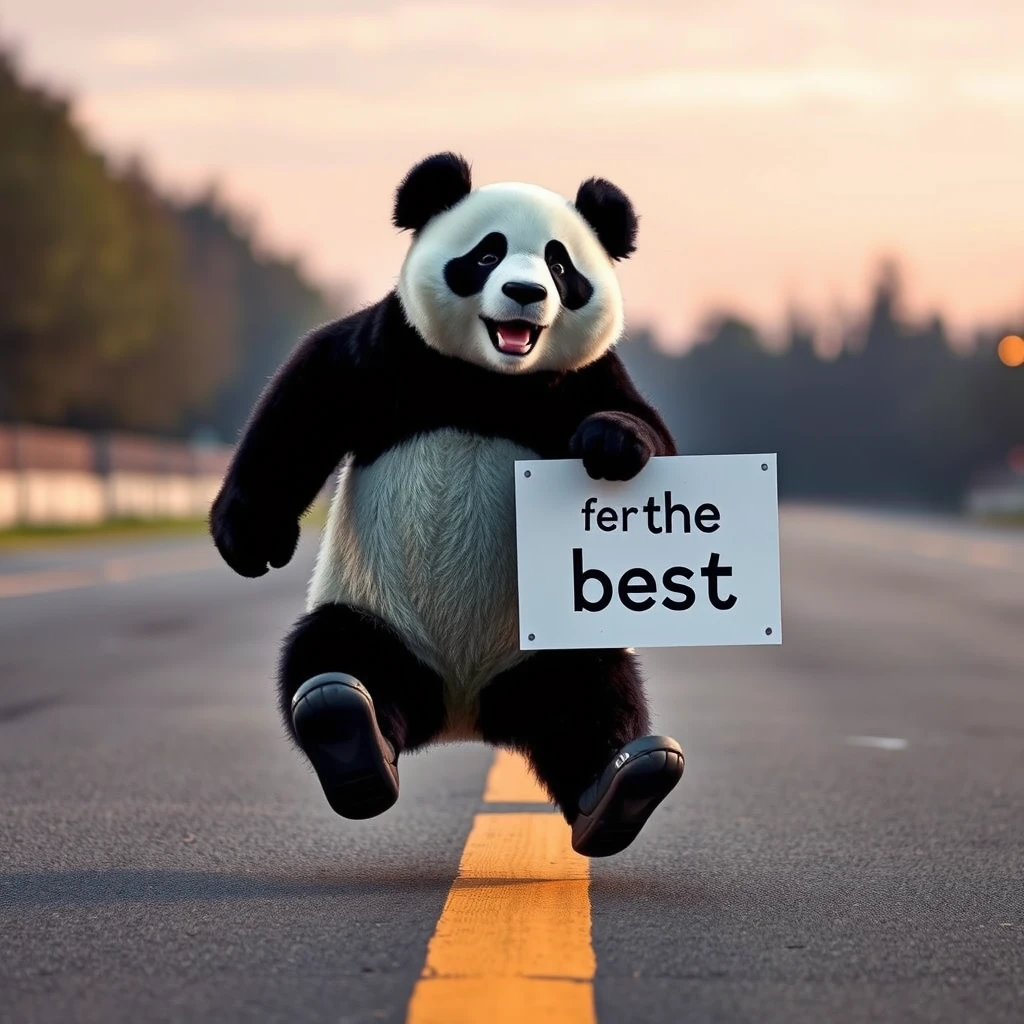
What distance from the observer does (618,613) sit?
4.63 metres

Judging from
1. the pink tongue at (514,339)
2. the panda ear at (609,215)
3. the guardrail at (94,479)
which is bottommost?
the guardrail at (94,479)

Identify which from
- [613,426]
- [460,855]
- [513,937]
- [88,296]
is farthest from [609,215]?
[88,296]

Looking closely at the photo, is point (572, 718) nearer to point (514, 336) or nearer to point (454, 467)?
point (454, 467)

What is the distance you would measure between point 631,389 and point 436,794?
195cm

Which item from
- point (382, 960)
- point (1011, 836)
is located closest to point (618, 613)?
point (382, 960)

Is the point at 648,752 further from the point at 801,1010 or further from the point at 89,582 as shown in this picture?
the point at 89,582

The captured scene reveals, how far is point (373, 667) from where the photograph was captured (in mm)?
4617

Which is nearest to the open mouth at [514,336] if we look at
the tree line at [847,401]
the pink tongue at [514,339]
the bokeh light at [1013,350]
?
the pink tongue at [514,339]

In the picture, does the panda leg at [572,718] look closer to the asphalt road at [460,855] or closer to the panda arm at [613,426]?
the asphalt road at [460,855]

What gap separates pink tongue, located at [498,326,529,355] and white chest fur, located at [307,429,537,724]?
0.27 metres

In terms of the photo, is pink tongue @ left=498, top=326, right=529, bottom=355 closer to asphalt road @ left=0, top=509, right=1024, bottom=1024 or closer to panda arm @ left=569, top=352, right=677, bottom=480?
panda arm @ left=569, top=352, right=677, bottom=480

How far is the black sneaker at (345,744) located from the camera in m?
4.28

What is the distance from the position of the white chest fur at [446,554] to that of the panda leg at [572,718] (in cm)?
7

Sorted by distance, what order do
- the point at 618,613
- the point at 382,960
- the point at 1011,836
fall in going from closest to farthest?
the point at 382,960, the point at 618,613, the point at 1011,836
